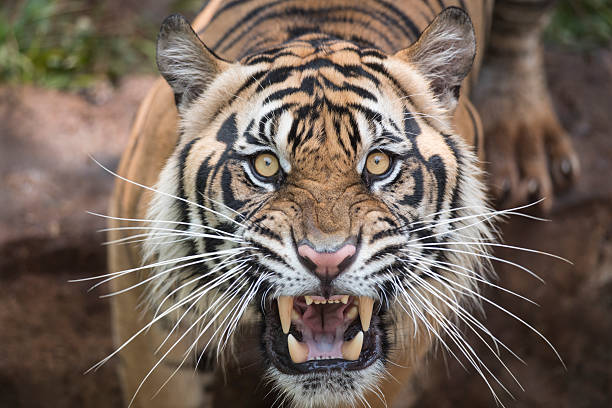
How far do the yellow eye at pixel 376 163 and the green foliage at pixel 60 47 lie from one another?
1735mm

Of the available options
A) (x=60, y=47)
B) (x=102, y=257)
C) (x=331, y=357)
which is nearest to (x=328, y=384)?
(x=331, y=357)

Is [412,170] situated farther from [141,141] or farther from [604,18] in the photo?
[604,18]

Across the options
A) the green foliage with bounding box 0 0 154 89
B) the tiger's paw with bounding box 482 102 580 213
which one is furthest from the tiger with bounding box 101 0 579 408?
the green foliage with bounding box 0 0 154 89

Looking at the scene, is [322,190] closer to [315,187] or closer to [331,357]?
[315,187]

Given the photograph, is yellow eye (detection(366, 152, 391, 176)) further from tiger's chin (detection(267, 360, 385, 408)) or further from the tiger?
tiger's chin (detection(267, 360, 385, 408))

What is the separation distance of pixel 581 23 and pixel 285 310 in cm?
242

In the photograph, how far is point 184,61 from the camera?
4.21ft

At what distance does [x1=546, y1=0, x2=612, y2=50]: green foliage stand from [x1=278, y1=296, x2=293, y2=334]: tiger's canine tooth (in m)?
2.17

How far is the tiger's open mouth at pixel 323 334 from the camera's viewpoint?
3.86ft

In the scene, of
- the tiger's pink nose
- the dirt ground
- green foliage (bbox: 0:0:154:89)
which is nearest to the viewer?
the tiger's pink nose

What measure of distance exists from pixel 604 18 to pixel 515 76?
992 mm

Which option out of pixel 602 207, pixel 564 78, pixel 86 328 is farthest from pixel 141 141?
pixel 564 78

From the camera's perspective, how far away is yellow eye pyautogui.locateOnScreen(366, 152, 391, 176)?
1.15 metres

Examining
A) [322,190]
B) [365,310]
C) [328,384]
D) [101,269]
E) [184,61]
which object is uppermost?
[184,61]
